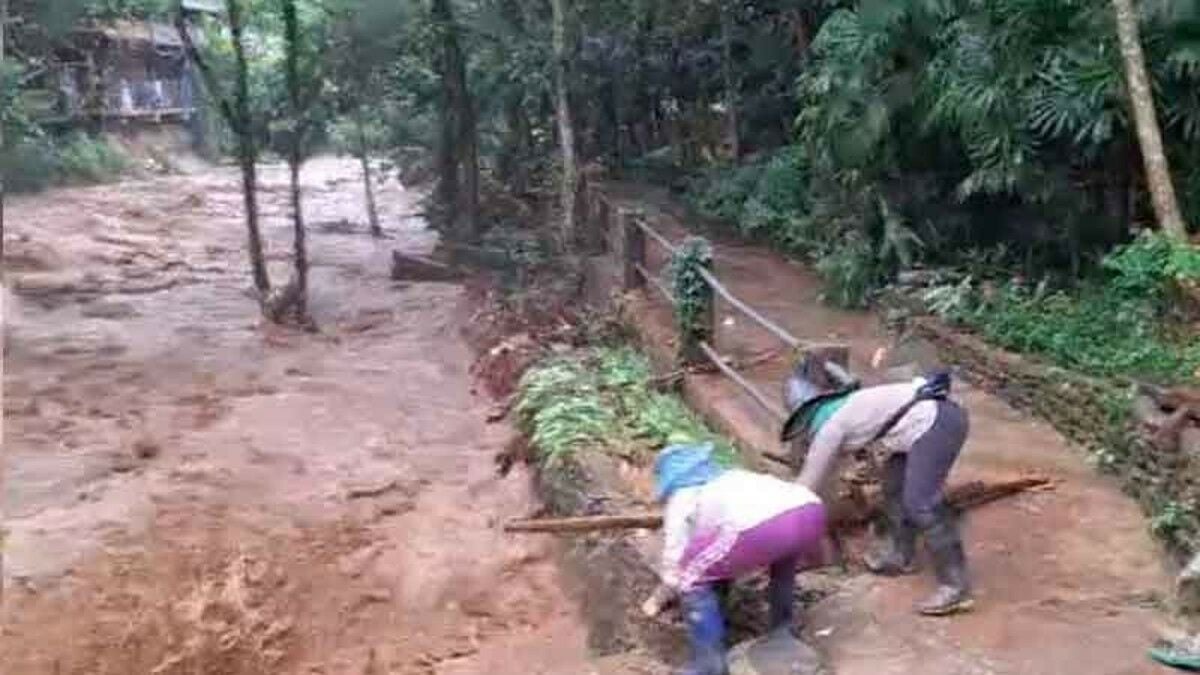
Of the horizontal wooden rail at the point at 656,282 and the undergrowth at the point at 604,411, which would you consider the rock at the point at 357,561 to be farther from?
the horizontal wooden rail at the point at 656,282

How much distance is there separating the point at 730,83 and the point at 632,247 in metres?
5.56

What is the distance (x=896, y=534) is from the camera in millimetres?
6121

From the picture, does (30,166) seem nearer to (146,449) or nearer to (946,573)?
(146,449)

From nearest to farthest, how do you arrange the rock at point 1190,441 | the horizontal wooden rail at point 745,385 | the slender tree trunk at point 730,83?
1. the rock at point 1190,441
2. the horizontal wooden rail at point 745,385
3. the slender tree trunk at point 730,83

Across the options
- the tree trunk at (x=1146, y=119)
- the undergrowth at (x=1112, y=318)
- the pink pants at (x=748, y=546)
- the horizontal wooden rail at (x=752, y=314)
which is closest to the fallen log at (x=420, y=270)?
the horizontal wooden rail at (x=752, y=314)

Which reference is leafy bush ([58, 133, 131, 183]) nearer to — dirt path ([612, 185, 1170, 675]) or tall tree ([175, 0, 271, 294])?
tall tree ([175, 0, 271, 294])

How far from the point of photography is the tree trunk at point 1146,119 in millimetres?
7977

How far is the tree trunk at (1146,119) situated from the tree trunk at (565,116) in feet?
25.7

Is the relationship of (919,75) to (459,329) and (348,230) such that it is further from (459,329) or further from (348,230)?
(348,230)

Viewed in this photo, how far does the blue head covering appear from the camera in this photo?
212 inches

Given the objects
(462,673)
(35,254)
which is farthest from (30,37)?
(462,673)

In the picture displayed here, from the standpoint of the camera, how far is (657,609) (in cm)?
572

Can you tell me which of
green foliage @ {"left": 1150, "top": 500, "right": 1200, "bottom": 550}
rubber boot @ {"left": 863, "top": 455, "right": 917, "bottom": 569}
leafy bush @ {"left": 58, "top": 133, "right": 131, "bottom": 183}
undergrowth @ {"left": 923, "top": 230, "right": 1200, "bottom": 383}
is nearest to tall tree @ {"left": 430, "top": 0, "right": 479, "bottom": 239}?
leafy bush @ {"left": 58, "top": 133, "right": 131, "bottom": 183}

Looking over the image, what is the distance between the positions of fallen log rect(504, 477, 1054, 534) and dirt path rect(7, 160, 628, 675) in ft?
2.21
